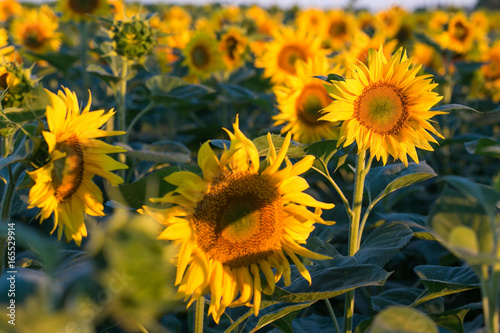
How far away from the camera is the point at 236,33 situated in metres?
3.34

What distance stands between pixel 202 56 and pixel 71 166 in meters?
2.15

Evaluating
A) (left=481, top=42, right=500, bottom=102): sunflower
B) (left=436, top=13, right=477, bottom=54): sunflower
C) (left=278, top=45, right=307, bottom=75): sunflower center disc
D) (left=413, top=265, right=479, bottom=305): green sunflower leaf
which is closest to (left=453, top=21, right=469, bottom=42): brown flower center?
(left=436, top=13, right=477, bottom=54): sunflower

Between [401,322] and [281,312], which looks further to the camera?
[281,312]

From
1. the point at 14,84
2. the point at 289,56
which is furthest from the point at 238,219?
the point at 289,56

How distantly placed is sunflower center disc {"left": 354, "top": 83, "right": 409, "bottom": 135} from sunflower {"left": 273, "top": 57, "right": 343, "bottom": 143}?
596 mm

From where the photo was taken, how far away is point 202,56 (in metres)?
3.06

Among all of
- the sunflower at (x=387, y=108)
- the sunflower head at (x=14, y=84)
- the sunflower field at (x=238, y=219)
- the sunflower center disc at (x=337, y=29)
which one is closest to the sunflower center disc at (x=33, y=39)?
the sunflower field at (x=238, y=219)

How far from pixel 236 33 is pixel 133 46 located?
149cm

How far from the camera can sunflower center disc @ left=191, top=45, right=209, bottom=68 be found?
305 centimetres

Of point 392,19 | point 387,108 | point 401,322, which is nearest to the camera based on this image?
point 401,322

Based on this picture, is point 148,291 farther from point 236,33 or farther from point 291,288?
point 236,33

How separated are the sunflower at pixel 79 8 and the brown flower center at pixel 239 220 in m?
2.35

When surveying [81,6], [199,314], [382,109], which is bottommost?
[199,314]

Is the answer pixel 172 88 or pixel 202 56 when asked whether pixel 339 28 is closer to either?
pixel 202 56
